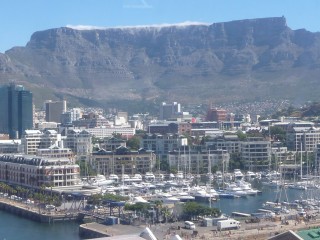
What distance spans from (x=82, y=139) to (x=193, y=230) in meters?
17.5

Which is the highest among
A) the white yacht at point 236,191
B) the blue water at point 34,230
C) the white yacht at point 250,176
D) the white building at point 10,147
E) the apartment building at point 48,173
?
the white building at point 10,147

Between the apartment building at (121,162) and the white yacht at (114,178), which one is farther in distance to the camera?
the apartment building at (121,162)

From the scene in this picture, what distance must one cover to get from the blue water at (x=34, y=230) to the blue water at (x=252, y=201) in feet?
13.5

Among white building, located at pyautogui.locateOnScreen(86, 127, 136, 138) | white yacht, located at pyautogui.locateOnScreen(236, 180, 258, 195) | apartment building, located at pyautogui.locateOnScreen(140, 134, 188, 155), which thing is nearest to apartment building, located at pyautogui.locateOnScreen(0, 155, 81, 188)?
white yacht, located at pyautogui.locateOnScreen(236, 180, 258, 195)

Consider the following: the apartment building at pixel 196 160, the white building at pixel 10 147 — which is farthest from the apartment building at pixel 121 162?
the white building at pixel 10 147

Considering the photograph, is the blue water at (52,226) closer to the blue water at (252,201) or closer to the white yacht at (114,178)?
the blue water at (252,201)

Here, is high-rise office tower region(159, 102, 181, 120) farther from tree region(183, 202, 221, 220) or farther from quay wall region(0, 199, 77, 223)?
tree region(183, 202, 221, 220)

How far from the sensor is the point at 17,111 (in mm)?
40969

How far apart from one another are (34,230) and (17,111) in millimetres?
24082

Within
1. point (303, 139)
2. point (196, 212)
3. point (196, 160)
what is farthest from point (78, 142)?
point (196, 212)

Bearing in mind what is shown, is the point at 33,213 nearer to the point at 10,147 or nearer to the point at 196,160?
the point at 196,160

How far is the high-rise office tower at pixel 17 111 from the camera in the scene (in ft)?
134

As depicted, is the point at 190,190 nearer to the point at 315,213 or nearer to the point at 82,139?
the point at 315,213

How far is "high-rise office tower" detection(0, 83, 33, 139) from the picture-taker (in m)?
40.9
